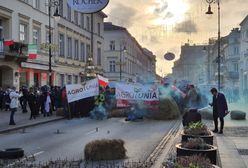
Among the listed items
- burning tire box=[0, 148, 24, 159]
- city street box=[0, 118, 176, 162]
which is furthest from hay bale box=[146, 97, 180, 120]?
burning tire box=[0, 148, 24, 159]

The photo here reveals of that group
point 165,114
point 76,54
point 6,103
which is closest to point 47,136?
point 165,114

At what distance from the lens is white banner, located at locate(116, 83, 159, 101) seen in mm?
26469

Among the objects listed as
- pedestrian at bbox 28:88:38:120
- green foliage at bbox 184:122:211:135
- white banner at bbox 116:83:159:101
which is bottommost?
green foliage at bbox 184:122:211:135

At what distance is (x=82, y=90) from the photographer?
2633 cm

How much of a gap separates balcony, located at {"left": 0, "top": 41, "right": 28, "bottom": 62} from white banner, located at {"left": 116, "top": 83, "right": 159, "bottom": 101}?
10849 mm

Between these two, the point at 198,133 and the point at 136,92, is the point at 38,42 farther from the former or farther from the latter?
the point at 198,133

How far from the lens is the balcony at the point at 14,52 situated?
34000 mm

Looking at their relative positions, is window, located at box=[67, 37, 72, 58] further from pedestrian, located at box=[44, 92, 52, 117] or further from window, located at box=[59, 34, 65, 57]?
pedestrian, located at box=[44, 92, 52, 117]

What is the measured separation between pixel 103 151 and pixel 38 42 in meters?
32.2

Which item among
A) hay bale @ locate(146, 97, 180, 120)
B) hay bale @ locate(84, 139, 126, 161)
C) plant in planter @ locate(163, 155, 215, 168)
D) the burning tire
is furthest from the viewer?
hay bale @ locate(146, 97, 180, 120)

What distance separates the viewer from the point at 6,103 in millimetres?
30984

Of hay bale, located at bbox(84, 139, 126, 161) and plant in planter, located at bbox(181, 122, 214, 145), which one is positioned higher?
plant in planter, located at bbox(181, 122, 214, 145)

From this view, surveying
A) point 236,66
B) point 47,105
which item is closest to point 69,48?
point 47,105

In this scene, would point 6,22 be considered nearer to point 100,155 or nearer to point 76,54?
point 76,54
